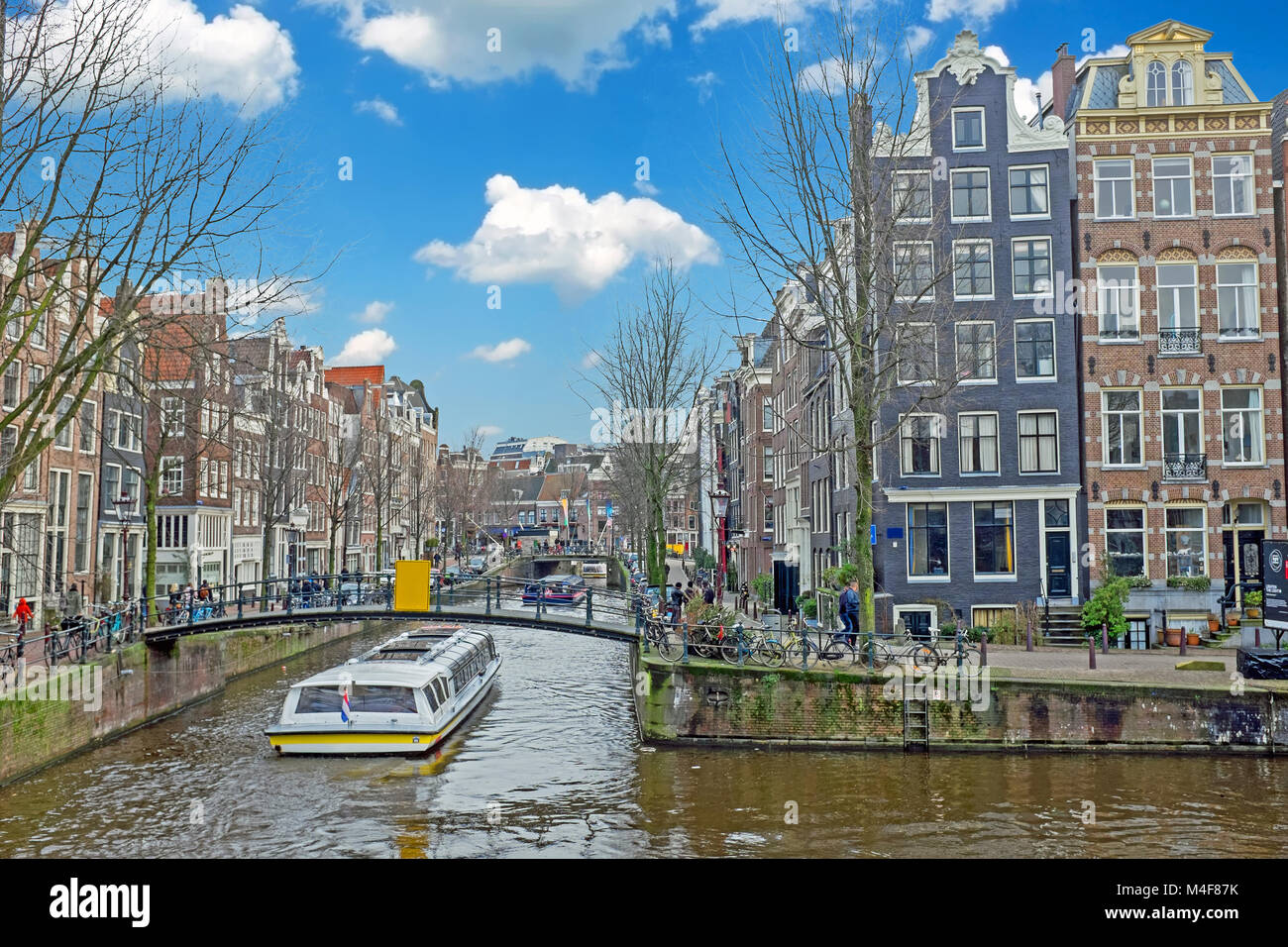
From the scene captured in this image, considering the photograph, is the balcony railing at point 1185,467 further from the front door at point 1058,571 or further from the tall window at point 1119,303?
the tall window at point 1119,303

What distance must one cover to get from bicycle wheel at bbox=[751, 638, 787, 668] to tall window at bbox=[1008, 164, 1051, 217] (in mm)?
19359

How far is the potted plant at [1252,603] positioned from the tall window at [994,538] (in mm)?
7110

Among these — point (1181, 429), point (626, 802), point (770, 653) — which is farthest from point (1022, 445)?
point (626, 802)

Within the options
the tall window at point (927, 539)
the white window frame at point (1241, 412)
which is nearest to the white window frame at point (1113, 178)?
the white window frame at point (1241, 412)

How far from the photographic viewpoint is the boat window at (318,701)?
23.7 m

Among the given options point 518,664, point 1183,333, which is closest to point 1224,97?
point 1183,333

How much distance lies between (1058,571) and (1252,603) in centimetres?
580

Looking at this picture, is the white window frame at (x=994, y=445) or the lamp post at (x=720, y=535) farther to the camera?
the lamp post at (x=720, y=535)

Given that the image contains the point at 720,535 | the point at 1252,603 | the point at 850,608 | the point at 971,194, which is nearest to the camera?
the point at 850,608

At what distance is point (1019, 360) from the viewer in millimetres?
33969

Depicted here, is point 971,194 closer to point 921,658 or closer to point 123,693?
point 921,658
